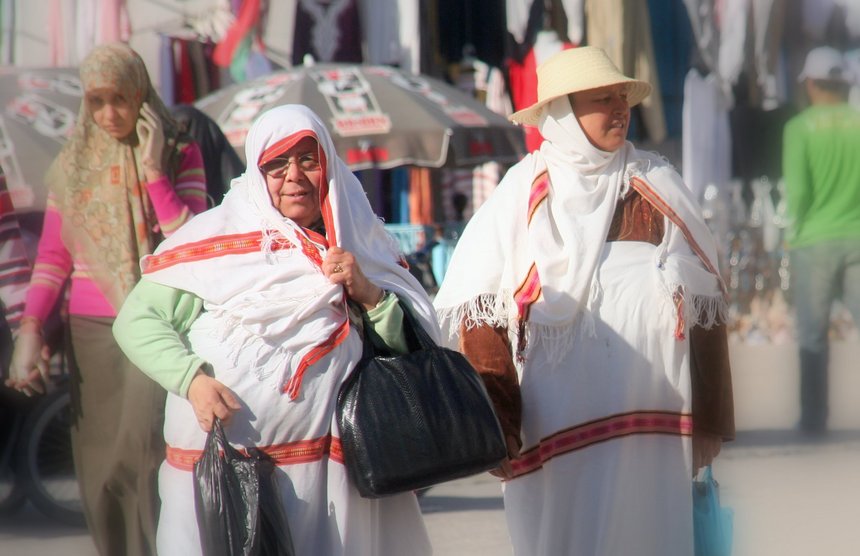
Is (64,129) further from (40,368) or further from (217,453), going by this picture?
(217,453)

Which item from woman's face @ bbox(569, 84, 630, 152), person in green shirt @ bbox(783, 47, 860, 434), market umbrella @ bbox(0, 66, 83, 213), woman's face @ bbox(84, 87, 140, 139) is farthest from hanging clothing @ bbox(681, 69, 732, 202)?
woman's face @ bbox(569, 84, 630, 152)

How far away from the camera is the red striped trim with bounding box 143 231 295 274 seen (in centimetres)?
345

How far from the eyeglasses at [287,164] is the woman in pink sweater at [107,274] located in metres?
1.47

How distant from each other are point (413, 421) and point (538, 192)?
1.03m

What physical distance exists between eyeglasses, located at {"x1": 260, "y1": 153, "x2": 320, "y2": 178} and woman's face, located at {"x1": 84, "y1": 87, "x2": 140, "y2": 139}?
5.16ft

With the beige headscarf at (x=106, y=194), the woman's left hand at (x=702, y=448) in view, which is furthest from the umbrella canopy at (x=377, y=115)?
the woman's left hand at (x=702, y=448)

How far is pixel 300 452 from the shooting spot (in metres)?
3.36

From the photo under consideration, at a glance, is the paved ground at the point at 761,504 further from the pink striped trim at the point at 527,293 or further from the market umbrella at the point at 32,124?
the pink striped trim at the point at 527,293

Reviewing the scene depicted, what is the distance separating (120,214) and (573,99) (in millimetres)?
1576

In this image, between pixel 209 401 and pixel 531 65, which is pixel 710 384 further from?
pixel 531 65

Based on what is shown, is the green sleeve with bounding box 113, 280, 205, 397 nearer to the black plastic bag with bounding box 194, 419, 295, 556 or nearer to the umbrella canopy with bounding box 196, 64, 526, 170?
the black plastic bag with bounding box 194, 419, 295, 556

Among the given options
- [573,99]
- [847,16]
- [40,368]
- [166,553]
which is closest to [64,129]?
[40,368]

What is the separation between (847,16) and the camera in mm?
11688

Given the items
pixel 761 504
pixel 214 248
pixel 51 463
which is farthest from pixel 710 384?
pixel 51 463
